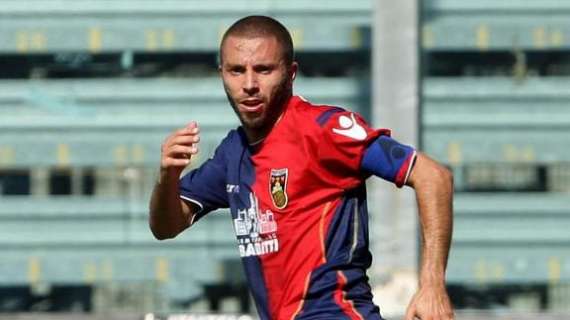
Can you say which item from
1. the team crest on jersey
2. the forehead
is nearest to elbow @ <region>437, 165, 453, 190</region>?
the team crest on jersey

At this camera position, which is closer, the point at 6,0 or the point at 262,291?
the point at 262,291

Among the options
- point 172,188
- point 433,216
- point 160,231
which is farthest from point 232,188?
point 433,216

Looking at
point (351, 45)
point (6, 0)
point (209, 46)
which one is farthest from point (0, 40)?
point (351, 45)

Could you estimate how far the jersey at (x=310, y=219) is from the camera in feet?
15.5

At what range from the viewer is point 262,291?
4.86 m

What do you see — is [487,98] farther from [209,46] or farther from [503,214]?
[209,46]

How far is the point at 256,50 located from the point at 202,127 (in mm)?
5727

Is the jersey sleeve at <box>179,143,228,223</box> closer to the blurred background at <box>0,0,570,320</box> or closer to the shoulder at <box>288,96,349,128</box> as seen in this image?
the shoulder at <box>288,96,349,128</box>

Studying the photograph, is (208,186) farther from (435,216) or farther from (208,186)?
(435,216)

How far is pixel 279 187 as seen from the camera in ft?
15.7

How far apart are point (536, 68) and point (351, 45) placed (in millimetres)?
1139

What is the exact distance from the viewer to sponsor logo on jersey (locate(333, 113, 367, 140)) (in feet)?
15.2

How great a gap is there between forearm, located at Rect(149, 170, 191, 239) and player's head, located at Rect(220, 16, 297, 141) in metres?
0.32

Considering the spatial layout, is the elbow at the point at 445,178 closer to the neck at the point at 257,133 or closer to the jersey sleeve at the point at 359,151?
the jersey sleeve at the point at 359,151
